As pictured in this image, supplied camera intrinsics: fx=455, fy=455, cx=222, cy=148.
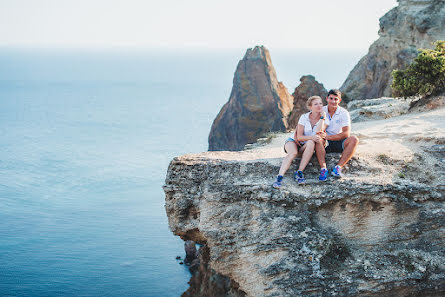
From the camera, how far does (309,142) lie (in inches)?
445

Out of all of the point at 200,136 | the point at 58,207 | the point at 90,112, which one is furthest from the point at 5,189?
the point at 90,112

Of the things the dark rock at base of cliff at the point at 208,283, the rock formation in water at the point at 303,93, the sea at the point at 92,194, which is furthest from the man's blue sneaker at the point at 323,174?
the rock formation in water at the point at 303,93

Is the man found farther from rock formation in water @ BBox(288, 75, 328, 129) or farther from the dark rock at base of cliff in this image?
rock formation in water @ BBox(288, 75, 328, 129)

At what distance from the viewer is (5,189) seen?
56188 mm

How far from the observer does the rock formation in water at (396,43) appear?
3744cm

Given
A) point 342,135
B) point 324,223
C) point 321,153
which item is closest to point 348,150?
point 342,135

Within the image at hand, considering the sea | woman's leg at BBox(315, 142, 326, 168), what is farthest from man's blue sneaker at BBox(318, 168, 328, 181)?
the sea

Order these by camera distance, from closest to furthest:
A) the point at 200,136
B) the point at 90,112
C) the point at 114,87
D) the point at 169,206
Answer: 1. the point at 169,206
2. the point at 200,136
3. the point at 90,112
4. the point at 114,87

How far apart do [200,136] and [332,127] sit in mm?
83473

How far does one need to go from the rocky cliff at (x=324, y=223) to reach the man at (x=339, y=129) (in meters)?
0.47

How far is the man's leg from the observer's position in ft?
37.7

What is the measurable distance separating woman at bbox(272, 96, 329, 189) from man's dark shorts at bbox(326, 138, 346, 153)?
38cm

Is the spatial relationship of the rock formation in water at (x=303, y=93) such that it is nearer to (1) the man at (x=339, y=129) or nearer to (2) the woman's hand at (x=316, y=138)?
(1) the man at (x=339, y=129)

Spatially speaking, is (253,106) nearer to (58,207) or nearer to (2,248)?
(58,207)
